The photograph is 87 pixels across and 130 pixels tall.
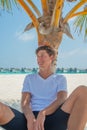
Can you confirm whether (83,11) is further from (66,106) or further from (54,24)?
(66,106)

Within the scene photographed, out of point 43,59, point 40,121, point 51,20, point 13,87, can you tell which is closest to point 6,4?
point 51,20

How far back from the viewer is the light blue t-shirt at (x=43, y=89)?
11.6 ft

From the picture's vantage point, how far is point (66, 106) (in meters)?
3.21

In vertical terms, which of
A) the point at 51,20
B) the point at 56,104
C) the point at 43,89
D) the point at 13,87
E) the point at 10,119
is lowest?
the point at 13,87

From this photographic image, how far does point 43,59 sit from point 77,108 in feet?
2.40

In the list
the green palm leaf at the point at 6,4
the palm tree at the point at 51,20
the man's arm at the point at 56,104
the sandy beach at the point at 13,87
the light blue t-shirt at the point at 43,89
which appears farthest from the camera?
the sandy beach at the point at 13,87

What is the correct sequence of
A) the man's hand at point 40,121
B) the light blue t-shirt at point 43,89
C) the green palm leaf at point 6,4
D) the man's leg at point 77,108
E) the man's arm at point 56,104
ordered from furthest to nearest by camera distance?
1. the green palm leaf at point 6,4
2. the light blue t-shirt at point 43,89
3. the man's arm at point 56,104
4. the man's hand at point 40,121
5. the man's leg at point 77,108

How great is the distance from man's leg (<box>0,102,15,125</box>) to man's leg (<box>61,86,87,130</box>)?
47 centimetres

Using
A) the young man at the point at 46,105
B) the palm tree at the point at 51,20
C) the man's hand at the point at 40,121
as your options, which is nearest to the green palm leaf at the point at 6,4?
the palm tree at the point at 51,20

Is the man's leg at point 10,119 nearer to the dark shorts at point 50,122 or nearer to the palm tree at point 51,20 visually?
the dark shorts at point 50,122

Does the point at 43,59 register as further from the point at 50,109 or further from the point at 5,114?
the point at 5,114

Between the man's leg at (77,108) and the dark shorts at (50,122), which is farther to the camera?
the dark shorts at (50,122)

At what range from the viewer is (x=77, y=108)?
3.12 metres

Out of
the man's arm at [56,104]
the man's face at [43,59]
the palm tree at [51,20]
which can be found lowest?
the man's arm at [56,104]
